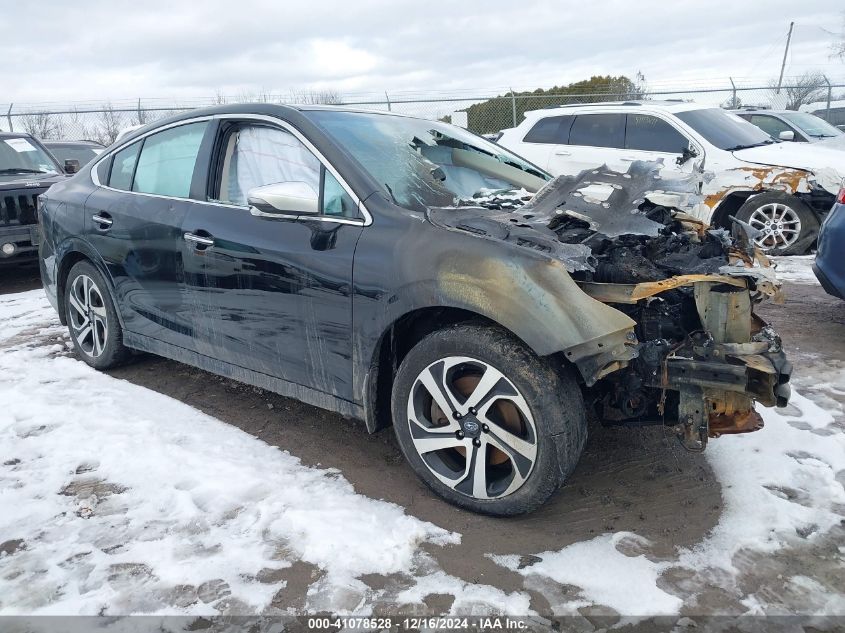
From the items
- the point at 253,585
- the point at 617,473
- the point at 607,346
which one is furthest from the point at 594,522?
the point at 253,585

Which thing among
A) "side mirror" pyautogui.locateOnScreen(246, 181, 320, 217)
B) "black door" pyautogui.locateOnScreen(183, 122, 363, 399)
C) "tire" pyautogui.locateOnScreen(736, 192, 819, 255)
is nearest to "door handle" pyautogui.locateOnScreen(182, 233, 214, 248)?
"black door" pyautogui.locateOnScreen(183, 122, 363, 399)

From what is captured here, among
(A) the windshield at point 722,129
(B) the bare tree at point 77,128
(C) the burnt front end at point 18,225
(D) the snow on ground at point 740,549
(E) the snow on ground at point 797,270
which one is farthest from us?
(B) the bare tree at point 77,128

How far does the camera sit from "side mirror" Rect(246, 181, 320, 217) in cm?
311

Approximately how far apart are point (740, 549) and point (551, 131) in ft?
23.7

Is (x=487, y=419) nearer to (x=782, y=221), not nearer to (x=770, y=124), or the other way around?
(x=782, y=221)

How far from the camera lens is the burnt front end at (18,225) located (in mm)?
7254

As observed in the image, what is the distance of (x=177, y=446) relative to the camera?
3.54m

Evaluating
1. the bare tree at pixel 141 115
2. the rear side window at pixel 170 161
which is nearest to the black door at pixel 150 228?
the rear side window at pixel 170 161

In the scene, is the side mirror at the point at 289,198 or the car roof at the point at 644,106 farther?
the car roof at the point at 644,106

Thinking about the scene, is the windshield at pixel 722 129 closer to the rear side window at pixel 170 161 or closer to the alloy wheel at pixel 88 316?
the rear side window at pixel 170 161

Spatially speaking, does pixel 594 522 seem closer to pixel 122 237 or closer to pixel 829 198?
pixel 122 237

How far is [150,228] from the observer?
12.8ft

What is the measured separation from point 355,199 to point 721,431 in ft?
6.21

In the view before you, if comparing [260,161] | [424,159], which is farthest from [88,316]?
[424,159]
